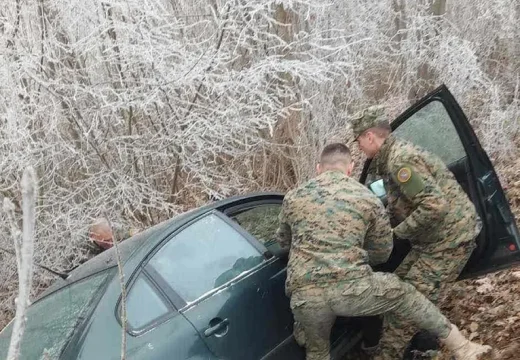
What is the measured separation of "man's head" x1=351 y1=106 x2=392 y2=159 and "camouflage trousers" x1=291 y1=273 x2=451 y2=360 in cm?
88

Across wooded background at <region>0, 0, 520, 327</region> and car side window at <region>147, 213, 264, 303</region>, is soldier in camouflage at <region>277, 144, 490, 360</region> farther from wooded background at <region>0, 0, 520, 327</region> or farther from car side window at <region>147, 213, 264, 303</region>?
wooded background at <region>0, 0, 520, 327</region>

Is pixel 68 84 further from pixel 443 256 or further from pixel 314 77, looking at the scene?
pixel 443 256

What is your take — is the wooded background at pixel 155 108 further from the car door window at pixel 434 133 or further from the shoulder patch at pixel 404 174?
the shoulder patch at pixel 404 174

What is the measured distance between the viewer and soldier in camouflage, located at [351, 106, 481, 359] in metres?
3.29

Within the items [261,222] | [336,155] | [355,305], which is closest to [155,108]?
[261,222]

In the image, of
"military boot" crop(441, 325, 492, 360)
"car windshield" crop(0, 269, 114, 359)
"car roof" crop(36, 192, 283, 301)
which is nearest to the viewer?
"car windshield" crop(0, 269, 114, 359)

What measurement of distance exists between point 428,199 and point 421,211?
0.28ft

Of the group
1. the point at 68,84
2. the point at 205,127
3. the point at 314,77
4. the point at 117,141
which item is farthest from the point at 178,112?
the point at 314,77

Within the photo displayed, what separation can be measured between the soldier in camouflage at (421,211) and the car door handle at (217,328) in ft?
3.83

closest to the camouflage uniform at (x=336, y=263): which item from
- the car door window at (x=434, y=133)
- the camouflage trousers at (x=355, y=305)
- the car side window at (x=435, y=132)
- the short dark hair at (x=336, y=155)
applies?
the camouflage trousers at (x=355, y=305)

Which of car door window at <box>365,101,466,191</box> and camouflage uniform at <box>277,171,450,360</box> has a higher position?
car door window at <box>365,101,466,191</box>

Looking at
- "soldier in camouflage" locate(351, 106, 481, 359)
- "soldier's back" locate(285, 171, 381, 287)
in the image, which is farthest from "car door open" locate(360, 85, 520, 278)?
"soldier's back" locate(285, 171, 381, 287)

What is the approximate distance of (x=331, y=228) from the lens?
9.81 ft

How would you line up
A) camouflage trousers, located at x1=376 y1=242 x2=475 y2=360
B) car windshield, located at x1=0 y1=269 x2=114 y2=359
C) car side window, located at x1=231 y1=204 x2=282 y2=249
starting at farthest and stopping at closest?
car side window, located at x1=231 y1=204 x2=282 y2=249, camouflage trousers, located at x1=376 y1=242 x2=475 y2=360, car windshield, located at x1=0 y1=269 x2=114 y2=359
